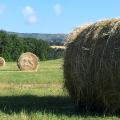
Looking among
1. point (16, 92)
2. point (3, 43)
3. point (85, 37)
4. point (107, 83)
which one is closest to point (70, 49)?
point (85, 37)

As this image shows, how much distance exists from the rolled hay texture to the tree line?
5146 cm

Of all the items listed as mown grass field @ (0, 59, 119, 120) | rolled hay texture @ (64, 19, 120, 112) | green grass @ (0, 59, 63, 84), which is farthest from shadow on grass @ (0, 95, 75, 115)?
green grass @ (0, 59, 63, 84)

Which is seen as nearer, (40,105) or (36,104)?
(40,105)

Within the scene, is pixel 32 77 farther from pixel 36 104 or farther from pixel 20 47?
pixel 20 47

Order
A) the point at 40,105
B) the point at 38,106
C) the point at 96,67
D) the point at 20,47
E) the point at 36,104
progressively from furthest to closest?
the point at 20,47 < the point at 36,104 < the point at 40,105 < the point at 38,106 < the point at 96,67

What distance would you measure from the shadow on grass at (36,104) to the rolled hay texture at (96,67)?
61 cm

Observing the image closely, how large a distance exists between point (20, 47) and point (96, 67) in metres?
55.2

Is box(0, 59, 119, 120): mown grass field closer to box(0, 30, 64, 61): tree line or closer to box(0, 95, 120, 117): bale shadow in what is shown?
box(0, 95, 120, 117): bale shadow

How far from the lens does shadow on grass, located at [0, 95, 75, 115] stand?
12.1 meters

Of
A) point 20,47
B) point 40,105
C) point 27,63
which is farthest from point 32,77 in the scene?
point 20,47

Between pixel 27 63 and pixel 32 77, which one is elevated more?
pixel 27 63

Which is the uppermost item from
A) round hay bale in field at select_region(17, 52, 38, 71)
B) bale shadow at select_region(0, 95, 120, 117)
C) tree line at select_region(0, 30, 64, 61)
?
tree line at select_region(0, 30, 64, 61)

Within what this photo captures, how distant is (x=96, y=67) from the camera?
38.0 ft

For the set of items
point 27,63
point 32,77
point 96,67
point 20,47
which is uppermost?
point 20,47
